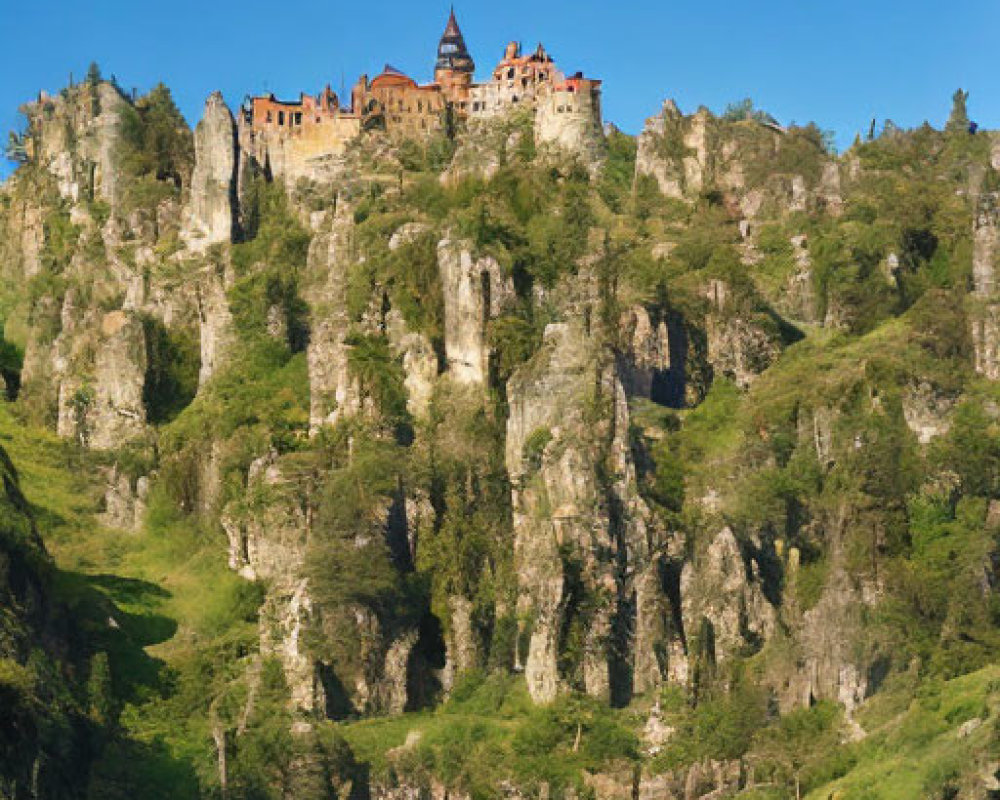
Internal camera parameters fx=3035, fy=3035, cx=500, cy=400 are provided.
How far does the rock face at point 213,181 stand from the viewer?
96.2 meters

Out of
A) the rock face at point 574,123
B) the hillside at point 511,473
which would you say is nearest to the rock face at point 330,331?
the hillside at point 511,473

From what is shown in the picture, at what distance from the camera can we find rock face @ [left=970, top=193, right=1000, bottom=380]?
287 ft

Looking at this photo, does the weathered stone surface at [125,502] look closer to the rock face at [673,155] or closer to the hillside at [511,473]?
the hillside at [511,473]

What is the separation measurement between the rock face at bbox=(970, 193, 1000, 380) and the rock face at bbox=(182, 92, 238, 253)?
2342 cm

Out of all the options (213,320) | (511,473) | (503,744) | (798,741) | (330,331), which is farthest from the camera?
(213,320)

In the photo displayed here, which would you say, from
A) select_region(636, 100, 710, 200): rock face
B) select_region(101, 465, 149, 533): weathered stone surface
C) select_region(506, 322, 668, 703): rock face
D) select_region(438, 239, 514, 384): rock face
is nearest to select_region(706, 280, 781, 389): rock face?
select_region(438, 239, 514, 384): rock face

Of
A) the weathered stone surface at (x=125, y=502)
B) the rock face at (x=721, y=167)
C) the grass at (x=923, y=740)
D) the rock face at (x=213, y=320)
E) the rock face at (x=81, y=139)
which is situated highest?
the rock face at (x=81, y=139)

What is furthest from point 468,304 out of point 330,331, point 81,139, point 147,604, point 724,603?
point 81,139

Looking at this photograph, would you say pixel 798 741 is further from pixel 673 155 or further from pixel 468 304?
pixel 673 155

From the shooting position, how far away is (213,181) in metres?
97.1

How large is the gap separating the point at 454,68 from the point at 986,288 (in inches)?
847

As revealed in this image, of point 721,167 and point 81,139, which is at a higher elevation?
point 81,139

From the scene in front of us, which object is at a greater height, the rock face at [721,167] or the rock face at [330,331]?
the rock face at [721,167]

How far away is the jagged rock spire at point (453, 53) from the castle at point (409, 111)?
1.31 metres
